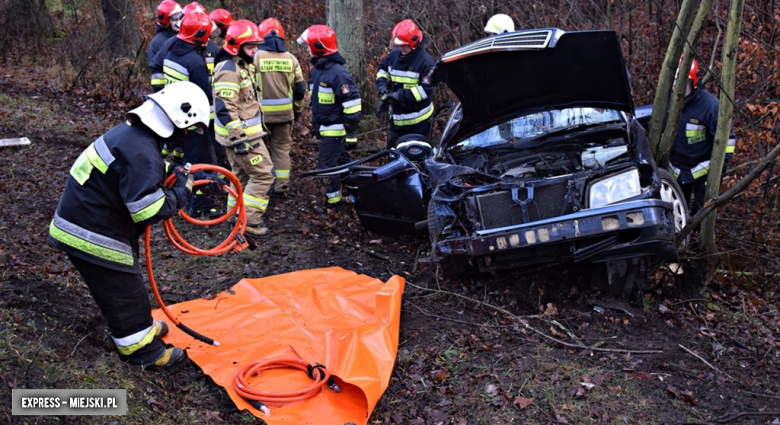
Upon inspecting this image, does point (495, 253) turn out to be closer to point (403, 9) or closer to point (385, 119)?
point (385, 119)

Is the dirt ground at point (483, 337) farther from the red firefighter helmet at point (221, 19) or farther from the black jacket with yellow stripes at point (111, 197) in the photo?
the red firefighter helmet at point (221, 19)

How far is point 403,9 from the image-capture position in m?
11.6

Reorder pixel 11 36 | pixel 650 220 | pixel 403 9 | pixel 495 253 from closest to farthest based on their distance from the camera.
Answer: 1. pixel 650 220
2. pixel 495 253
3. pixel 403 9
4. pixel 11 36

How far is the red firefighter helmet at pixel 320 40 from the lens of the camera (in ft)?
23.6

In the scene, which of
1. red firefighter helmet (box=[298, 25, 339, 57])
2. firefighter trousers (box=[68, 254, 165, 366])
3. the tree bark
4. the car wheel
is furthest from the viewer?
red firefighter helmet (box=[298, 25, 339, 57])

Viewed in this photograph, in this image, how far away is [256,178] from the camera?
22.2ft

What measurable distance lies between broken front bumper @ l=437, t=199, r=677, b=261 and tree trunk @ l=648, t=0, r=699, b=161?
132 centimetres

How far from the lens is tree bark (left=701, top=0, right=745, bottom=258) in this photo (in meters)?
4.81

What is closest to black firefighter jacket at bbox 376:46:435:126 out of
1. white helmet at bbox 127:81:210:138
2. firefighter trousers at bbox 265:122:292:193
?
firefighter trousers at bbox 265:122:292:193

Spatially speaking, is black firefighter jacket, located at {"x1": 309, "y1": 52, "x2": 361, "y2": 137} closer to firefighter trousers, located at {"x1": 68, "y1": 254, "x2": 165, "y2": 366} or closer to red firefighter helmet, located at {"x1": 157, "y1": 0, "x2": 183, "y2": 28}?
red firefighter helmet, located at {"x1": 157, "y1": 0, "x2": 183, "y2": 28}

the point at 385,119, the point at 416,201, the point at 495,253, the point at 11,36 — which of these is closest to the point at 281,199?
the point at 416,201

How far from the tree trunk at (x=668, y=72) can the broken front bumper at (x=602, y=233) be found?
1.32m

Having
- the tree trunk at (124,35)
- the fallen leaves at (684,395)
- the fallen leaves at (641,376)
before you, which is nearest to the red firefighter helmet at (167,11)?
the tree trunk at (124,35)

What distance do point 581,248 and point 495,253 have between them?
2.11 ft
